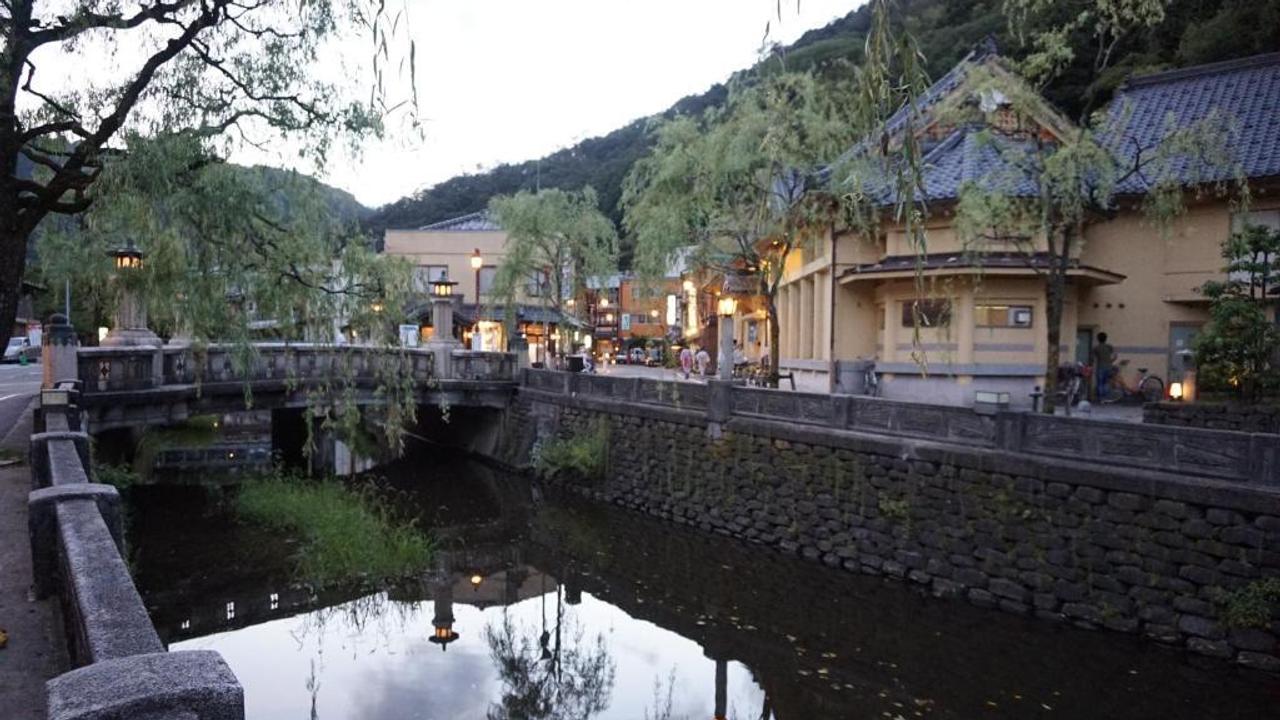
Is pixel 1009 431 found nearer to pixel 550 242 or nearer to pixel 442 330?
pixel 442 330

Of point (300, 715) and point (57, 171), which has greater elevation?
point (57, 171)

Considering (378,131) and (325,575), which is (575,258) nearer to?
(325,575)

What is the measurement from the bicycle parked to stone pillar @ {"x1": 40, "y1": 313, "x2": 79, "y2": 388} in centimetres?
2224

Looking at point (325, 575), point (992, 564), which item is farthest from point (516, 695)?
point (992, 564)

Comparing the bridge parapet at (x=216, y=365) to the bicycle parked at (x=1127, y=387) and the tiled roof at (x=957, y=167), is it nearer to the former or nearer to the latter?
the tiled roof at (x=957, y=167)

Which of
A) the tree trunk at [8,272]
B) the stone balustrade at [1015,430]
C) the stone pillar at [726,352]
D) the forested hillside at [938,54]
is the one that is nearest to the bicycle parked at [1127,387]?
the forested hillside at [938,54]

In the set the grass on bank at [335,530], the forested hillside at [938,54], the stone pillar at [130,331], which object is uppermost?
the forested hillside at [938,54]

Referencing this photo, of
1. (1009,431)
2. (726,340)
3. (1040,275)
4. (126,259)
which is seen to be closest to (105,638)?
(126,259)

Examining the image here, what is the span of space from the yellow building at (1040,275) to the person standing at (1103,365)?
0.60 m

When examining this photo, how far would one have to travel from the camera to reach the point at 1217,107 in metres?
21.7

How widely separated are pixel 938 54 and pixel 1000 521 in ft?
117

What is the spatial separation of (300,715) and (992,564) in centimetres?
955

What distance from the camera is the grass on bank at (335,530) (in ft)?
47.3

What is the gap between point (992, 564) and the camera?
42.0 ft
